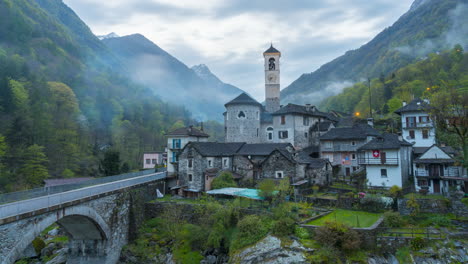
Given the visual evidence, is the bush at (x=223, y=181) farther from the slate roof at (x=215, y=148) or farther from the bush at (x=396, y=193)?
the bush at (x=396, y=193)

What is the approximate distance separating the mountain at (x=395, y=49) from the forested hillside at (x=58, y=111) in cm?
7089

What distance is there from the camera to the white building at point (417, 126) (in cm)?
3672

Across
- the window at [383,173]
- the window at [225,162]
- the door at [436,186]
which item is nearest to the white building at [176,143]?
the window at [225,162]

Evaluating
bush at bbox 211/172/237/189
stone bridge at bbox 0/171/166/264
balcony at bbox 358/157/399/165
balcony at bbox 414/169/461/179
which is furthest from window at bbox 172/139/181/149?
balcony at bbox 414/169/461/179

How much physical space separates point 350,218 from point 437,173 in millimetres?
11821

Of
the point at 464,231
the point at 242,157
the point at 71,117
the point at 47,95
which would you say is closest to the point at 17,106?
the point at 47,95

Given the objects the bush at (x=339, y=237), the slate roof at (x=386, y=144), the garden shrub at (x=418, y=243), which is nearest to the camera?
the bush at (x=339, y=237)

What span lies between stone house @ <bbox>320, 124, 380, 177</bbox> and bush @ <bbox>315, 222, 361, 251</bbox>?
21130 millimetres

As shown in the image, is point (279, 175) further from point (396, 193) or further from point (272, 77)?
point (272, 77)

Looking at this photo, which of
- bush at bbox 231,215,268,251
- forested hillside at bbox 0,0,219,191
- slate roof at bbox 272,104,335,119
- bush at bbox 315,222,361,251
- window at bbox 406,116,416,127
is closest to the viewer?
bush at bbox 315,222,361,251

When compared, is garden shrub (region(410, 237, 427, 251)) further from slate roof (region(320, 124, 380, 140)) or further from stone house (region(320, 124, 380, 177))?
slate roof (region(320, 124, 380, 140))

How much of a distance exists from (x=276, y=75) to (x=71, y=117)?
4131 centimetres

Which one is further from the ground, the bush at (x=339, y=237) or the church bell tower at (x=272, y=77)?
the church bell tower at (x=272, y=77)

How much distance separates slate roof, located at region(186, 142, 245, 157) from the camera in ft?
119
